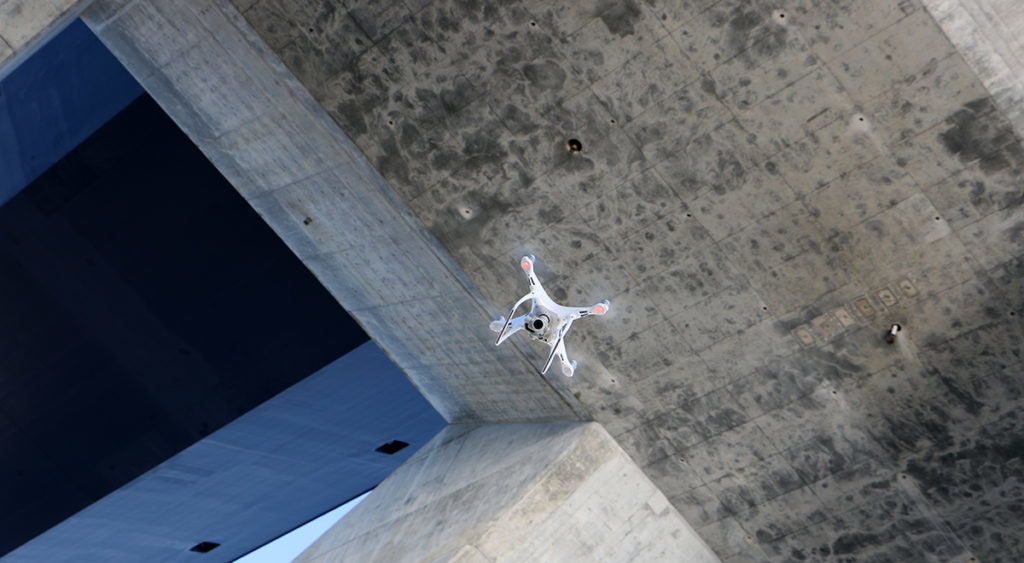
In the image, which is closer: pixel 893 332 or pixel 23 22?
pixel 23 22

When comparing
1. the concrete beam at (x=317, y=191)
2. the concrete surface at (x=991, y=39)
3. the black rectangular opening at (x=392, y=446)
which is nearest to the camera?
the concrete surface at (x=991, y=39)

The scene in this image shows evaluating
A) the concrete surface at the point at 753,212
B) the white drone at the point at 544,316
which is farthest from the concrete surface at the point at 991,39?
the white drone at the point at 544,316

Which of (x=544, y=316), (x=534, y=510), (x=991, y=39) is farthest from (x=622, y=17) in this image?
(x=534, y=510)

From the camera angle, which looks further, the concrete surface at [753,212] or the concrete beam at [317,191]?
the concrete beam at [317,191]

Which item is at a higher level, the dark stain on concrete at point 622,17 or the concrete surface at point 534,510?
the dark stain on concrete at point 622,17

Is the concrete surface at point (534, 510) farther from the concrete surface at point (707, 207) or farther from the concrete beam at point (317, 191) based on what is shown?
the concrete beam at point (317, 191)

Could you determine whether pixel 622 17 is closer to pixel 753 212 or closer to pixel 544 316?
pixel 753 212
